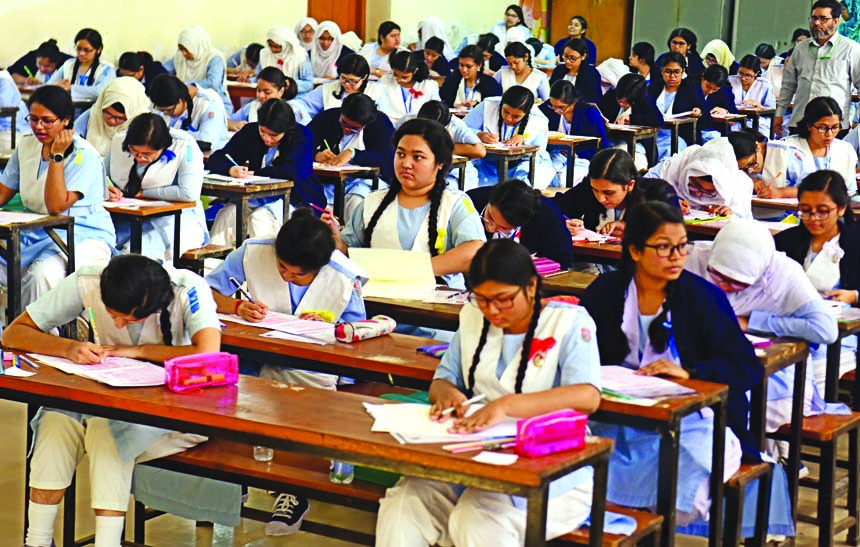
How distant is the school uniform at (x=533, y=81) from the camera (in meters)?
11.6

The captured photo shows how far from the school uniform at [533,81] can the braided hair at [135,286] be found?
839cm

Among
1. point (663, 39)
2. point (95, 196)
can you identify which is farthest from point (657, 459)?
point (663, 39)

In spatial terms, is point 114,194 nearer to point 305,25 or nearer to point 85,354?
point 85,354

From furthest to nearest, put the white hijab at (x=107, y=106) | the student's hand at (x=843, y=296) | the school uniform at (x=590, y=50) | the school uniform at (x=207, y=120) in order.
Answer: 1. the school uniform at (x=590, y=50)
2. the school uniform at (x=207, y=120)
3. the white hijab at (x=107, y=106)
4. the student's hand at (x=843, y=296)

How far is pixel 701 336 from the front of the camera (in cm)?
347

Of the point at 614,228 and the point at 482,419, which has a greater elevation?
→ the point at 614,228

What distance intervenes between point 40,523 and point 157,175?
3141mm

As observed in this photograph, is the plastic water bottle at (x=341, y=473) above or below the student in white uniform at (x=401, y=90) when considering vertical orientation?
below

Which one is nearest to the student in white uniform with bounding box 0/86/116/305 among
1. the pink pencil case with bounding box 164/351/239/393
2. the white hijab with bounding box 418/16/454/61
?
the pink pencil case with bounding box 164/351/239/393

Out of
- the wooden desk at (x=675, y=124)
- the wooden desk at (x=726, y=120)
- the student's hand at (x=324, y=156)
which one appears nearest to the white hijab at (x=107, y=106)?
the student's hand at (x=324, y=156)

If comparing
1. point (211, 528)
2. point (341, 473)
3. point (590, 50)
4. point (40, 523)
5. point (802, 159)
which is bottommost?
point (211, 528)

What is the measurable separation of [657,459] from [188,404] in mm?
1127

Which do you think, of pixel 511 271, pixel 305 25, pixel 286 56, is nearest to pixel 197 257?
pixel 511 271

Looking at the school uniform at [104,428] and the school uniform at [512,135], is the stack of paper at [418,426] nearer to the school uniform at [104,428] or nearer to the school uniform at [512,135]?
the school uniform at [104,428]
